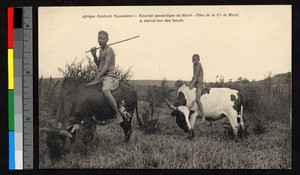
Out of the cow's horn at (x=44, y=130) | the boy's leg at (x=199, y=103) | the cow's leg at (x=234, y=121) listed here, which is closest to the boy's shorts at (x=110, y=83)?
the cow's horn at (x=44, y=130)

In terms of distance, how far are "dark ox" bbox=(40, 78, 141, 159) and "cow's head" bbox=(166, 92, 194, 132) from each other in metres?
0.40

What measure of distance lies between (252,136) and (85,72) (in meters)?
1.90

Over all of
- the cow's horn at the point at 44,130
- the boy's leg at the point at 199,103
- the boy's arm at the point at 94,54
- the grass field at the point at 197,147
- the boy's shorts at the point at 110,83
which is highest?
the boy's arm at the point at 94,54

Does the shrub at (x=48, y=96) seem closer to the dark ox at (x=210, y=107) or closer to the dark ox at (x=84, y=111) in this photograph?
the dark ox at (x=84, y=111)

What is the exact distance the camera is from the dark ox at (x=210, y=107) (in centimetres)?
654

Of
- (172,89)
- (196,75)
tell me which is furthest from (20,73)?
(196,75)

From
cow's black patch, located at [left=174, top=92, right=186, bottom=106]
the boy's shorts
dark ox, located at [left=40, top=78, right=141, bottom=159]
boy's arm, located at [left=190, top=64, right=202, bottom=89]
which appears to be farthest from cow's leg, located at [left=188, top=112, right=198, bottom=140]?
the boy's shorts

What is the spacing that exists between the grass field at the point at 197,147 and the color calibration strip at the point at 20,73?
13.4 inches

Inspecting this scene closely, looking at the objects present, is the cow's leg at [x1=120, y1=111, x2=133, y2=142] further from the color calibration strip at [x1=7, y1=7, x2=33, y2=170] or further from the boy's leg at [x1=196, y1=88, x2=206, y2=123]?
the color calibration strip at [x1=7, y1=7, x2=33, y2=170]

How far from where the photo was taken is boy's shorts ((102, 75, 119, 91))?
6531mm

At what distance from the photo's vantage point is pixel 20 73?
21.6ft

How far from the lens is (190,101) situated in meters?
6.56
